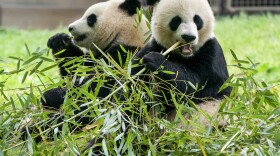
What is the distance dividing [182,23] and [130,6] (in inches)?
39.7

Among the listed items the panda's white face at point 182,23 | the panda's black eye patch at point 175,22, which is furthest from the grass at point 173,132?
the panda's black eye patch at point 175,22

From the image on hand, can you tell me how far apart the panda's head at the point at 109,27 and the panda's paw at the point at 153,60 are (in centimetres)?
102

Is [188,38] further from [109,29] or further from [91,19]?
[91,19]

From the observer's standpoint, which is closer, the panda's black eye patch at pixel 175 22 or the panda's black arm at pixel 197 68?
the panda's black arm at pixel 197 68

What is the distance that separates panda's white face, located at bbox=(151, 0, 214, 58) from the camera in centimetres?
437

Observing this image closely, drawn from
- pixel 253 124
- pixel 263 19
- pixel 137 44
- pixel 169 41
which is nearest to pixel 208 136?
pixel 253 124

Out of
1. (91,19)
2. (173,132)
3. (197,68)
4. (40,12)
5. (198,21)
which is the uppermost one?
(198,21)

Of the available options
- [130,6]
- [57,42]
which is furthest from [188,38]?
[57,42]

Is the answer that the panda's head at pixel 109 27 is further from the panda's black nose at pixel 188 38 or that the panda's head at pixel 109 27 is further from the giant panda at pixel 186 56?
the panda's black nose at pixel 188 38

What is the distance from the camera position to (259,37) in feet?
29.8

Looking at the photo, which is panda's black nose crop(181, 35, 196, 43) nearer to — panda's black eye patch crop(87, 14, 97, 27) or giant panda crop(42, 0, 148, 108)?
giant panda crop(42, 0, 148, 108)

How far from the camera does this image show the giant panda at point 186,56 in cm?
425

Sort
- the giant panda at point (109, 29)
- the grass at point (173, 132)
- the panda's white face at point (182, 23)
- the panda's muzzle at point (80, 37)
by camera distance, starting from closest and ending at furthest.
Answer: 1. the grass at point (173, 132)
2. the panda's white face at point (182, 23)
3. the giant panda at point (109, 29)
4. the panda's muzzle at point (80, 37)

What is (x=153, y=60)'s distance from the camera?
13.7 ft
